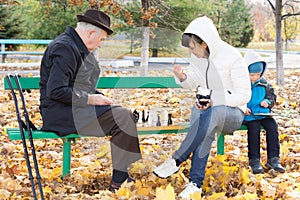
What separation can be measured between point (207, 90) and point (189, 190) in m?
0.74

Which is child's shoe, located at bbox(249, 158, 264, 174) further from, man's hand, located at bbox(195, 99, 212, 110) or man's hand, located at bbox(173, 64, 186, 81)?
man's hand, located at bbox(173, 64, 186, 81)

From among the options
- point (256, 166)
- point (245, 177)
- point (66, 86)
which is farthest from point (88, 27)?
point (256, 166)

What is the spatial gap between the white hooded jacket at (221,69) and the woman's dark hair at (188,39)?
0.13 ft

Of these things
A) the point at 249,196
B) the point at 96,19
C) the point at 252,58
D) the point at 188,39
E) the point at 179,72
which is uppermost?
the point at 96,19

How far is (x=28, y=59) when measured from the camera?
18078 millimetres

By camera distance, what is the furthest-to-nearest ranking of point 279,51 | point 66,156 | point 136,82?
point 279,51 → point 136,82 → point 66,156

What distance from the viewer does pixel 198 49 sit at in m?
4.00

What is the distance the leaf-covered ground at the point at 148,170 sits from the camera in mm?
3719

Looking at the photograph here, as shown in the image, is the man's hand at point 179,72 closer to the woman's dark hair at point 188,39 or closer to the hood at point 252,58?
the woman's dark hair at point 188,39

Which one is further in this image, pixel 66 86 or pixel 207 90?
pixel 207 90

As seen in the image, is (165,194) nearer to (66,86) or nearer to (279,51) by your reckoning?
(66,86)

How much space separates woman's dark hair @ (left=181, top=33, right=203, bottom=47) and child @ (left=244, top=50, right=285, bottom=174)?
0.70m

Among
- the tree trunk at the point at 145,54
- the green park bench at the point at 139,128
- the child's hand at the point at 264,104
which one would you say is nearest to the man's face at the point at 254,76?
the child's hand at the point at 264,104

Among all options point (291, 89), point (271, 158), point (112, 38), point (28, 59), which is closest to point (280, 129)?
point (271, 158)
